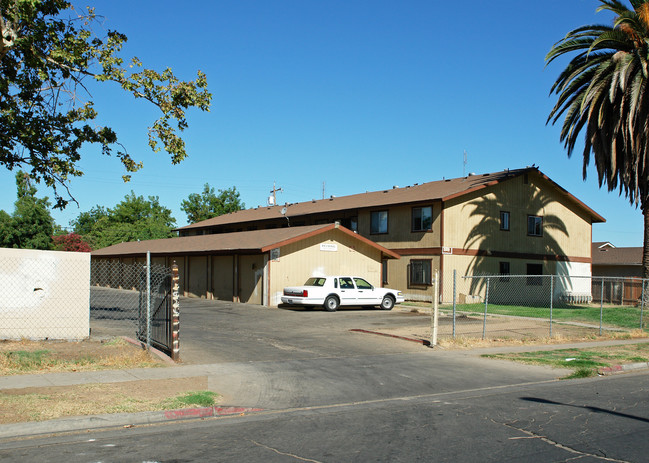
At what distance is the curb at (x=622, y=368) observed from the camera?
1280cm

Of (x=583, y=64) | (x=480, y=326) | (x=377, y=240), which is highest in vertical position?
(x=583, y=64)

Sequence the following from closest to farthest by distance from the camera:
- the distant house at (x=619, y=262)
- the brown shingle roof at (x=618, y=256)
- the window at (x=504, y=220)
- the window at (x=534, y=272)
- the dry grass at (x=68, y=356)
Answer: the dry grass at (x=68, y=356), the window at (x=504, y=220), the window at (x=534, y=272), the distant house at (x=619, y=262), the brown shingle roof at (x=618, y=256)

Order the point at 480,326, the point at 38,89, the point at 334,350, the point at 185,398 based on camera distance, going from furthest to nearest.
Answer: the point at 480,326
the point at 38,89
the point at 334,350
the point at 185,398

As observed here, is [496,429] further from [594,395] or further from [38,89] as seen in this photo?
[38,89]

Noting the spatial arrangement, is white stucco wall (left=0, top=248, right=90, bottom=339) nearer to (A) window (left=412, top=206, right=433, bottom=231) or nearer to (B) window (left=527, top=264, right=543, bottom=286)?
(A) window (left=412, top=206, right=433, bottom=231)

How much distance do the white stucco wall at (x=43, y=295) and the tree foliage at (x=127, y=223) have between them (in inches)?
2363

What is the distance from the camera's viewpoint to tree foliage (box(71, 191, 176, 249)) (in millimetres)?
75938

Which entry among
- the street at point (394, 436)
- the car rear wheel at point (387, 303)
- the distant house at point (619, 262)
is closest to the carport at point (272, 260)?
the car rear wheel at point (387, 303)

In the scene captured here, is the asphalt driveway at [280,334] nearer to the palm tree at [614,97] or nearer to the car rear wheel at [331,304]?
the car rear wheel at [331,304]

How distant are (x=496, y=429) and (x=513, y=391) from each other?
311cm

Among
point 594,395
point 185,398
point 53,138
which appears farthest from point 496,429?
point 53,138

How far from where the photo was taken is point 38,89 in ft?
57.3

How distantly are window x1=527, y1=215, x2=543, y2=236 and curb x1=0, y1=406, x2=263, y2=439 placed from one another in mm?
31235

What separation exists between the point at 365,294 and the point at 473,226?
934 centimetres
